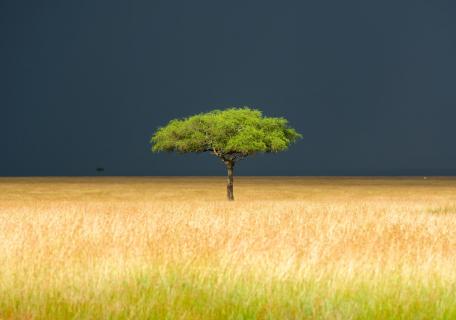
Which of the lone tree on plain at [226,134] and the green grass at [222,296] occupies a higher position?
the lone tree on plain at [226,134]

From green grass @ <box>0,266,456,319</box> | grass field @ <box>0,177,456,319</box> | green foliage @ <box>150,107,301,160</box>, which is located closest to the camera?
green grass @ <box>0,266,456,319</box>

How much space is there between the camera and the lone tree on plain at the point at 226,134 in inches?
1970

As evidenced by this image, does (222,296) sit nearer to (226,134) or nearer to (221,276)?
(221,276)

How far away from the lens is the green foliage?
50000 millimetres

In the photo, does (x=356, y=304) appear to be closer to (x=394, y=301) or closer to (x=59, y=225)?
(x=394, y=301)

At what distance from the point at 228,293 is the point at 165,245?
505cm

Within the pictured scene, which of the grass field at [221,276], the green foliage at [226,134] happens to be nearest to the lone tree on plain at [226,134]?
the green foliage at [226,134]

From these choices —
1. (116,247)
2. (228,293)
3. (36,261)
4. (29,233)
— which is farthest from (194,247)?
(29,233)

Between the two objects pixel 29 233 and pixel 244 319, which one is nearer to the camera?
pixel 244 319

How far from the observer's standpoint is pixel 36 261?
1098 centimetres

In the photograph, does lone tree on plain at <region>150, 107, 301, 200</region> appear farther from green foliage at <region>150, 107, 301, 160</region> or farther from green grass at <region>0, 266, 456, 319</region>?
green grass at <region>0, 266, 456, 319</region>

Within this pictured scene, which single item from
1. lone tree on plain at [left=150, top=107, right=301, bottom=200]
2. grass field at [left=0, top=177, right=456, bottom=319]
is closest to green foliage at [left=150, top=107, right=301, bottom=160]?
lone tree on plain at [left=150, top=107, right=301, bottom=200]

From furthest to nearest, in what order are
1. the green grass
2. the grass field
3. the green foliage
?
the green foliage → the grass field → the green grass

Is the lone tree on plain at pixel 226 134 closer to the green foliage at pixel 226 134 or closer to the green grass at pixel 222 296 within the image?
the green foliage at pixel 226 134
